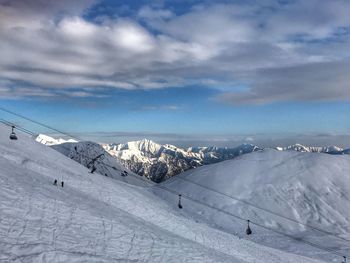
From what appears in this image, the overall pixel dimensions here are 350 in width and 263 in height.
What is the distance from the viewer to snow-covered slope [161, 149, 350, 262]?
87188 millimetres

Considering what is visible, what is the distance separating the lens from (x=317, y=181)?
10788cm

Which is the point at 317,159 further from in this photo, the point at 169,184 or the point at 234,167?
the point at 169,184

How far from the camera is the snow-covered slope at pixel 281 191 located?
8719cm

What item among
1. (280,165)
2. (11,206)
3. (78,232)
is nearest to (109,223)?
(78,232)

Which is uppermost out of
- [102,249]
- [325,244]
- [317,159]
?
[317,159]

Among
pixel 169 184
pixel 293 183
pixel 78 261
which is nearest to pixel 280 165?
pixel 293 183

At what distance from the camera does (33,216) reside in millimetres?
21125

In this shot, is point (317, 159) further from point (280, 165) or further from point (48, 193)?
point (48, 193)

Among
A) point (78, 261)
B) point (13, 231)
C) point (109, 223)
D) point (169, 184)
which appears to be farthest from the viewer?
point (169, 184)

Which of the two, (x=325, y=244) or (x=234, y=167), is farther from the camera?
(x=234, y=167)

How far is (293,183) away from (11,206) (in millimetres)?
95838

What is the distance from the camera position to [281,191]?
104 m

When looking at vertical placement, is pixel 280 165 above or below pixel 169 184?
above

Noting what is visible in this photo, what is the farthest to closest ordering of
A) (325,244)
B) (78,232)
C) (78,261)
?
(325,244) → (78,232) → (78,261)
